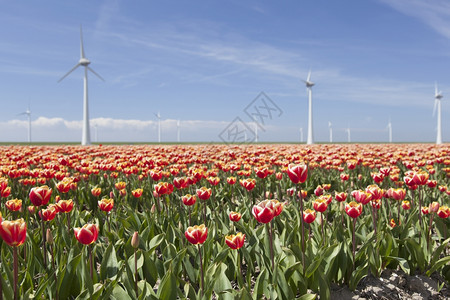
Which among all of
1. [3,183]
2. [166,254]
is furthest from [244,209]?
[3,183]

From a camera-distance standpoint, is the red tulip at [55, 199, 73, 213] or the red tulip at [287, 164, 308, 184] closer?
the red tulip at [287, 164, 308, 184]

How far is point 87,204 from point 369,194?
238 inches

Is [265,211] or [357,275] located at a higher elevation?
[265,211]

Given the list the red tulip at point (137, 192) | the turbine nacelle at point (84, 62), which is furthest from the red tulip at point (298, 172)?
the turbine nacelle at point (84, 62)

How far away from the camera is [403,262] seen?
3939 millimetres

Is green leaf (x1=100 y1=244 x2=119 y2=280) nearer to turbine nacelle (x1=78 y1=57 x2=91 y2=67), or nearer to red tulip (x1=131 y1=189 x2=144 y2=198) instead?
red tulip (x1=131 y1=189 x2=144 y2=198)

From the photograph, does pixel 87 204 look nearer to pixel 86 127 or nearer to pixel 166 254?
pixel 166 254

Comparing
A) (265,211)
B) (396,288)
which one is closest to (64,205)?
(265,211)

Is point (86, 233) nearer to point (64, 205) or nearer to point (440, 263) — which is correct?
point (64, 205)

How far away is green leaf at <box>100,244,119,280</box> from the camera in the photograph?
3576mm

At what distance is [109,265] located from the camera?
143 inches

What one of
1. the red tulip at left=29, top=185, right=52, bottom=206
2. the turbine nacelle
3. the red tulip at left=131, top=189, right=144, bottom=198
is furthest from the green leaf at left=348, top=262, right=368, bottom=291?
the turbine nacelle

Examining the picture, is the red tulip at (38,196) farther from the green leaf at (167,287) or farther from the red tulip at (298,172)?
the red tulip at (298,172)

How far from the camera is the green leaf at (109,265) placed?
11.7 feet
